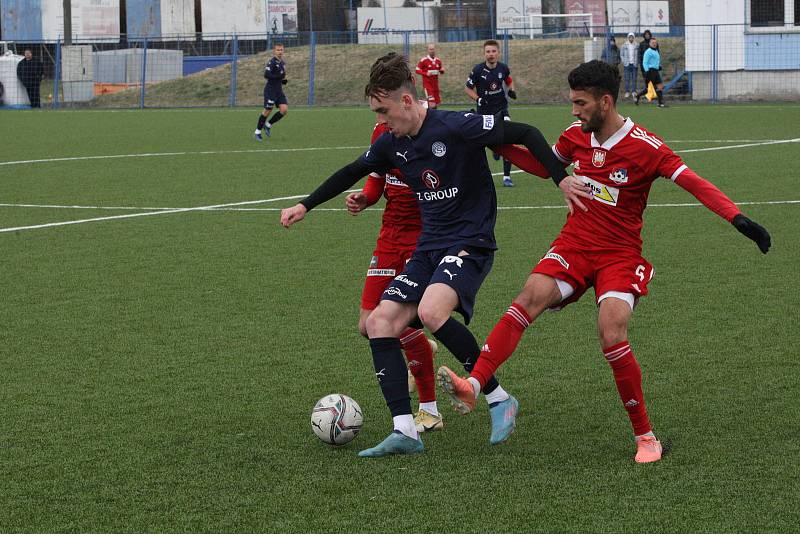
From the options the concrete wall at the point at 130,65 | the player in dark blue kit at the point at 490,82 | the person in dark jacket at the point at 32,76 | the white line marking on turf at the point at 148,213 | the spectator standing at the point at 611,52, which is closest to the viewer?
the white line marking on turf at the point at 148,213

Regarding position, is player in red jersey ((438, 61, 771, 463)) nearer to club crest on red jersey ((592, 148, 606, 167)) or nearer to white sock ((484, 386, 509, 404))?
club crest on red jersey ((592, 148, 606, 167))

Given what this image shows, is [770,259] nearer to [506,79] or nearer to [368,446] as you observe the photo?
[368,446]

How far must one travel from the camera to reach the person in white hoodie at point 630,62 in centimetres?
3706

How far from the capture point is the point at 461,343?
5.83m

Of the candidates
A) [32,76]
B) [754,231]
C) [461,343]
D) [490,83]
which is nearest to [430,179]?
[461,343]

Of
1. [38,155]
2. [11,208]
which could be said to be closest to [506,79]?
[11,208]

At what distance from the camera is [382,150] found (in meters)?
6.03

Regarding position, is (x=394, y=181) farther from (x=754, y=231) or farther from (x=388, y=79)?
(x=754, y=231)

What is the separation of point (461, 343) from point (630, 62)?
32.8 metres

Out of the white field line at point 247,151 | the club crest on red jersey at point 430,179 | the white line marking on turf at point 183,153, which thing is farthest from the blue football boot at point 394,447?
the white line marking on turf at point 183,153

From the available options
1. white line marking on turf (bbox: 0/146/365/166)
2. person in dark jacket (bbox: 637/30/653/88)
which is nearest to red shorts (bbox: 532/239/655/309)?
white line marking on turf (bbox: 0/146/365/166)

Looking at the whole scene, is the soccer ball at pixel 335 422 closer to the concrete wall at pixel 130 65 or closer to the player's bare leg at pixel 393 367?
the player's bare leg at pixel 393 367

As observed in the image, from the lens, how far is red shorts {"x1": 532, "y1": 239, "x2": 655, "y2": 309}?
5.59 meters

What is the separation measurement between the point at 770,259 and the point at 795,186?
5.22 m
